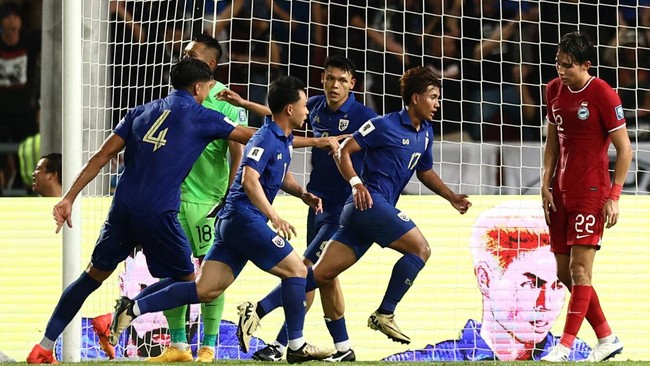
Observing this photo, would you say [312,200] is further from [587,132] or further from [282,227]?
[587,132]

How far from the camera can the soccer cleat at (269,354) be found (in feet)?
28.4

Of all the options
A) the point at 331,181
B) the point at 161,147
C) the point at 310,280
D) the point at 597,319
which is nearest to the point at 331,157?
the point at 331,181

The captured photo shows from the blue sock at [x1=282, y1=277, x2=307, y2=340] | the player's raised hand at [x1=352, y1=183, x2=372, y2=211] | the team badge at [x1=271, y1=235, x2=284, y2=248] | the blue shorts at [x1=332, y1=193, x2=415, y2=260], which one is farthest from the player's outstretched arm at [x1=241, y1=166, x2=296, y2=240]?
the blue shorts at [x1=332, y1=193, x2=415, y2=260]

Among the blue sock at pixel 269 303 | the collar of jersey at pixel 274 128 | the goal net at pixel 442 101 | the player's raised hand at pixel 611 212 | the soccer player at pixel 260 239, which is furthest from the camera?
the goal net at pixel 442 101

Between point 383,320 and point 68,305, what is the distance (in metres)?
1.82

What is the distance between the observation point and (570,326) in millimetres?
A: 8203

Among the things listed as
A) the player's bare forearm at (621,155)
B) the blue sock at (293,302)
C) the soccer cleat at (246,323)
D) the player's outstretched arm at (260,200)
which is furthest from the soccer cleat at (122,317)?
the player's bare forearm at (621,155)

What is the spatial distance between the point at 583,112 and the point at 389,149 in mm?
1175

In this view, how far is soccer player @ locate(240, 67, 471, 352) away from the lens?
825 centimetres

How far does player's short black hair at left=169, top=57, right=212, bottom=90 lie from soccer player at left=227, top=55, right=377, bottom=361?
3.38 ft

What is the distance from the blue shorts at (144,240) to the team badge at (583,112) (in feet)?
7.99

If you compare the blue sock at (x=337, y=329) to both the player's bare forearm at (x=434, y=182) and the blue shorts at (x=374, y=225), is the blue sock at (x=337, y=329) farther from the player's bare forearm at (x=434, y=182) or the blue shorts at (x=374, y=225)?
the player's bare forearm at (x=434, y=182)

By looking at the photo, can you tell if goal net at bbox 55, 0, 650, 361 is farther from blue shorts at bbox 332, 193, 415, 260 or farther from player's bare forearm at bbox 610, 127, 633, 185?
player's bare forearm at bbox 610, 127, 633, 185

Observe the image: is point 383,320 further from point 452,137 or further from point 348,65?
point 452,137
